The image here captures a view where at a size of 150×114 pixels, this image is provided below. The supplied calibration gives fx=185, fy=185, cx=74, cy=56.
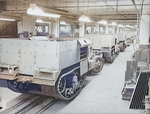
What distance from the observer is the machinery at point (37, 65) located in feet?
16.9

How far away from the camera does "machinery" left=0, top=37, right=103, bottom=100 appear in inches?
203

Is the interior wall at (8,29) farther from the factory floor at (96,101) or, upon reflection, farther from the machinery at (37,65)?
the machinery at (37,65)

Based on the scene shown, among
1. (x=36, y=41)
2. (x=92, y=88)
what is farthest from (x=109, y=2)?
(x=36, y=41)

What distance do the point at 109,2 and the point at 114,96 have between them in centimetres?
465

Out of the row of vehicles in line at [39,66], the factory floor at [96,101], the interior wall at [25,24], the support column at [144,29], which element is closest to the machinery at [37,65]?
the row of vehicles in line at [39,66]

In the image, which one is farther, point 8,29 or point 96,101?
A: point 8,29

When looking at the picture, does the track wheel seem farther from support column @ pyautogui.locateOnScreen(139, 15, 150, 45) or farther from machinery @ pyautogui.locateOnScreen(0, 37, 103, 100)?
support column @ pyautogui.locateOnScreen(139, 15, 150, 45)

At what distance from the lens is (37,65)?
5.39 meters

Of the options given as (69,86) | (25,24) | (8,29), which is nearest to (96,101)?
(69,86)

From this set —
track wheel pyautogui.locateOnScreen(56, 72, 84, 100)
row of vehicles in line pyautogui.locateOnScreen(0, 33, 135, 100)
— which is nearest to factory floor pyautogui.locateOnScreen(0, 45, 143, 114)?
track wheel pyautogui.locateOnScreen(56, 72, 84, 100)

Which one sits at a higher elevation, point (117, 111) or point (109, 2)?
point (109, 2)

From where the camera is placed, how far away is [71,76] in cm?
651

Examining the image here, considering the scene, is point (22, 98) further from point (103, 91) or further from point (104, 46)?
point (104, 46)

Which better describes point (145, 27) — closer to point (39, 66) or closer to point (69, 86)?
point (69, 86)
